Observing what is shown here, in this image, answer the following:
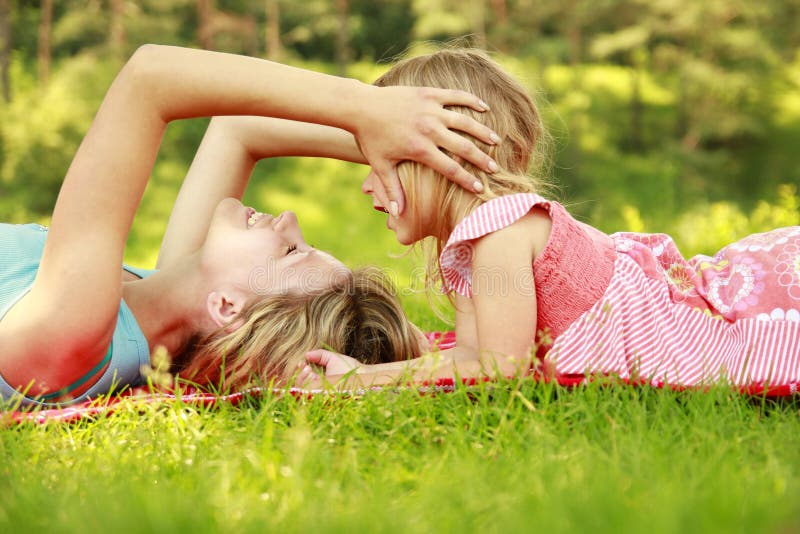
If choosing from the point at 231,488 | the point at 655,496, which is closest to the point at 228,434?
the point at 231,488

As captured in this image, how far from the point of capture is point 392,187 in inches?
97.2

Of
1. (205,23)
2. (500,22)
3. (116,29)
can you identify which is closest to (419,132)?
(205,23)

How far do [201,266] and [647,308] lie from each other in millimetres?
1430

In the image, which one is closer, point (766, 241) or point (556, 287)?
point (556, 287)

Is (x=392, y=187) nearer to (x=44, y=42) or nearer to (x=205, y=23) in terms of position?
(x=205, y=23)

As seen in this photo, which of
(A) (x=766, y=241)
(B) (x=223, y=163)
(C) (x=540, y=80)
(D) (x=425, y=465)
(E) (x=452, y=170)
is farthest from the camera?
(C) (x=540, y=80)

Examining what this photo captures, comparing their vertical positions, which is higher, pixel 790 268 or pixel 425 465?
pixel 790 268

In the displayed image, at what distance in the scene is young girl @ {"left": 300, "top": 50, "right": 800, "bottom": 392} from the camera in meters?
2.30

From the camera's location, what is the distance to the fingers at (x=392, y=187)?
245 centimetres

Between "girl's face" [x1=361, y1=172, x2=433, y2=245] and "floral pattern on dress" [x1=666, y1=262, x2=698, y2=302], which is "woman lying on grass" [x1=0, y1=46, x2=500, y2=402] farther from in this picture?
"floral pattern on dress" [x1=666, y1=262, x2=698, y2=302]

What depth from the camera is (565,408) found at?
2105 millimetres

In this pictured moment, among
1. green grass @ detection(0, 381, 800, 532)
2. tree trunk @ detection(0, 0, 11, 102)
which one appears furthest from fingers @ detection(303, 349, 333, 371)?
tree trunk @ detection(0, 0, 11, 102)

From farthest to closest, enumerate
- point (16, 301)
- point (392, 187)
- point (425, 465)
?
point (392, 187) → point (16, 301) → point (425, 465)

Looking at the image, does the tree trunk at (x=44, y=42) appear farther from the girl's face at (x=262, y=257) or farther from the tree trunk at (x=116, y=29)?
the girl's face at (x=262, y=257)
